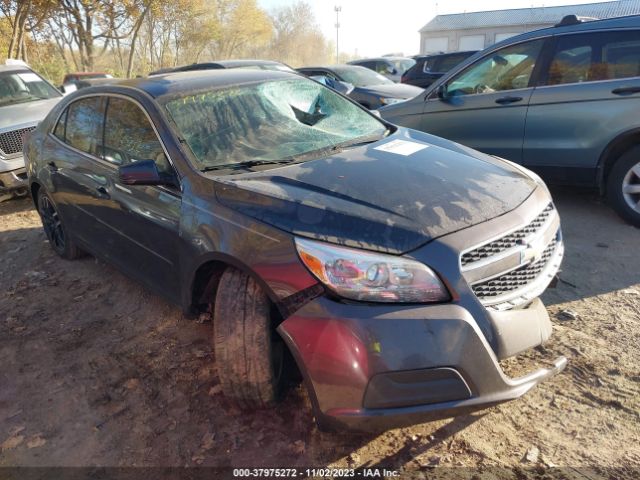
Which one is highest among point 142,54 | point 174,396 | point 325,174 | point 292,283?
point 142,54

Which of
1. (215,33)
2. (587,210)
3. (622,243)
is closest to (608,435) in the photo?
(622,243)

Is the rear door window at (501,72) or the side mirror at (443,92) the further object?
the side mirror at (443,92)

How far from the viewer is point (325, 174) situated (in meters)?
2.59

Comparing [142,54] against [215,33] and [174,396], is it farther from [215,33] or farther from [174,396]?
[174,396]

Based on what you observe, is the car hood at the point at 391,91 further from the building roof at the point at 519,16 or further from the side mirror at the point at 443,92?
the building roof at the point at 519,16

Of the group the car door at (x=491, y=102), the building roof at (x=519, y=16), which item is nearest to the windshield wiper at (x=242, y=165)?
the car door at (x=491, y=102)

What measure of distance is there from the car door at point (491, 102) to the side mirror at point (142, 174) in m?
3.67

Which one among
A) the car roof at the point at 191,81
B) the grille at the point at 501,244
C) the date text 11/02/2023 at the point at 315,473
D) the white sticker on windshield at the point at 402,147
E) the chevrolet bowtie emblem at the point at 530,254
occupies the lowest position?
the date text 11/02/2023 at the point at 315,473

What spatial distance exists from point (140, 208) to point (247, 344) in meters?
1.22

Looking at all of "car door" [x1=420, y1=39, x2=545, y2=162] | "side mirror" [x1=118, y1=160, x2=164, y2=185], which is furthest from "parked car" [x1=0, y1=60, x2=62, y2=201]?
"car door" [x1=420, y1=39, x2=545, y2=162]

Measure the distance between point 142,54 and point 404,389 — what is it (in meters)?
35.7

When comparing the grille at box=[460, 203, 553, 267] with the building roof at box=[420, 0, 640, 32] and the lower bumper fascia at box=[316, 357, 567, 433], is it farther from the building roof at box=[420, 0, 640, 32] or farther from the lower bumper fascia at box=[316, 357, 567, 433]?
the building roof at box=[420, 0, 640, 32]

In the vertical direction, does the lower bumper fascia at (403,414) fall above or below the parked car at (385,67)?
below

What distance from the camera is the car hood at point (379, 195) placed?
2.11 meters
